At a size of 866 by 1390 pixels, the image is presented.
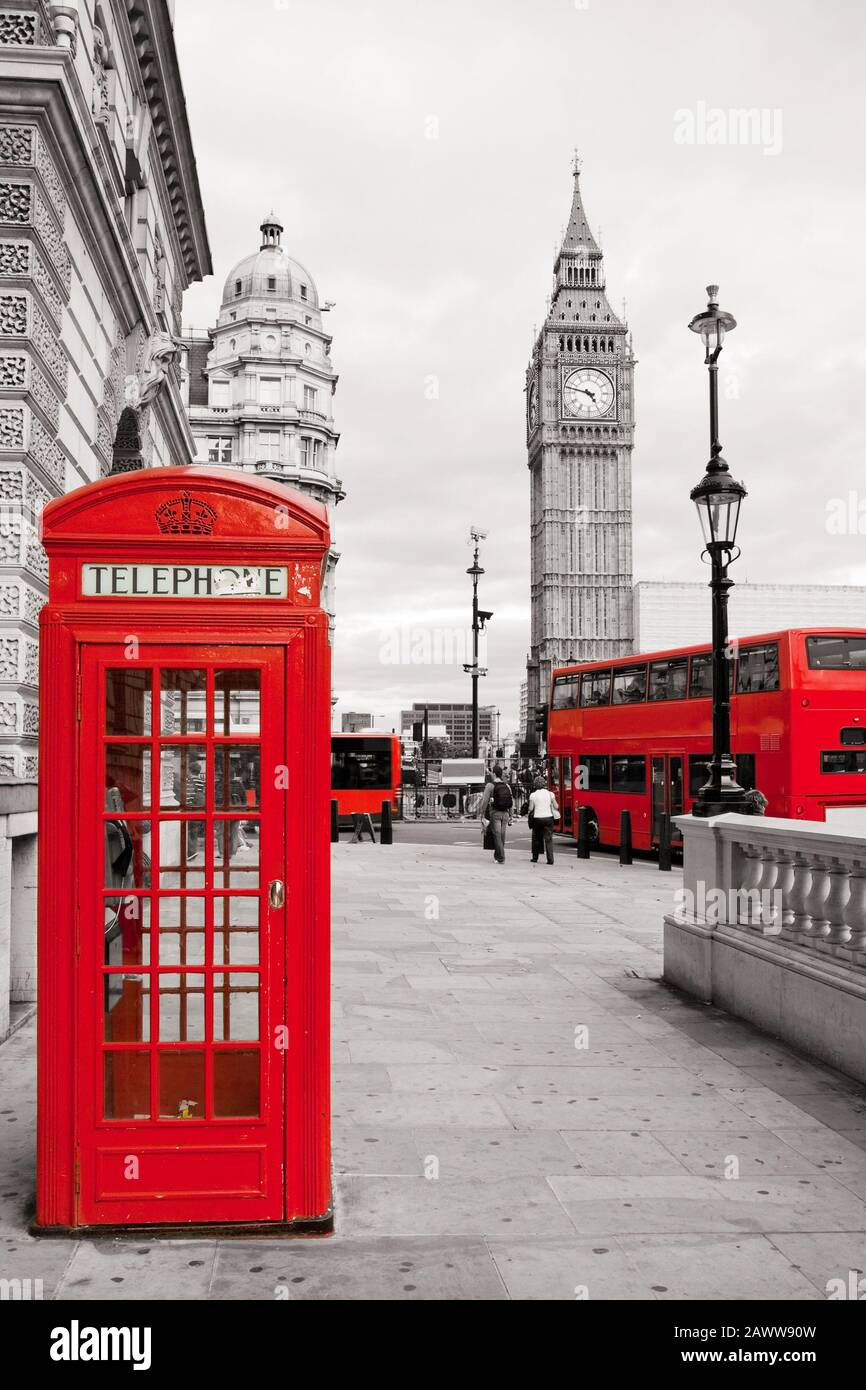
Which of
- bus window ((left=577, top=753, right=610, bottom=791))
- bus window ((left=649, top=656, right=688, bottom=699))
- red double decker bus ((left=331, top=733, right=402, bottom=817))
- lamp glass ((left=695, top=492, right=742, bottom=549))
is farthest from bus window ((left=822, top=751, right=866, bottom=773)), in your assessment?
red double decker bus ((left=331, top=733, right=402, bottom=817))

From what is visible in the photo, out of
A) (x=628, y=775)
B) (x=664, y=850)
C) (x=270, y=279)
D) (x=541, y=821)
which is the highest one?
(x=270, y=279)

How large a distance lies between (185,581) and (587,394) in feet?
380

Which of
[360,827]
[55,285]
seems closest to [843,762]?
[360,827]

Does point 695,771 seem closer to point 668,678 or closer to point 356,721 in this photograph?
point 668,678

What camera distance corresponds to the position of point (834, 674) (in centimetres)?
1791

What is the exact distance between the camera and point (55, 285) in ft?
26.7

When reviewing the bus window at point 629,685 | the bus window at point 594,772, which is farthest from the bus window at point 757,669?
the bus window at point 594,772

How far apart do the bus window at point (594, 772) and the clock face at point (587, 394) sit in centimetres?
9469

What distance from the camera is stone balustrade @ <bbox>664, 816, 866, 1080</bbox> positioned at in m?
6.21

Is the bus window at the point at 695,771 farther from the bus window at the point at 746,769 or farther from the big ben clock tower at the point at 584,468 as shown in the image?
the big ben clock tower at the point at 584,468

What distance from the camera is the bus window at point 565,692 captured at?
2542 centimetres
